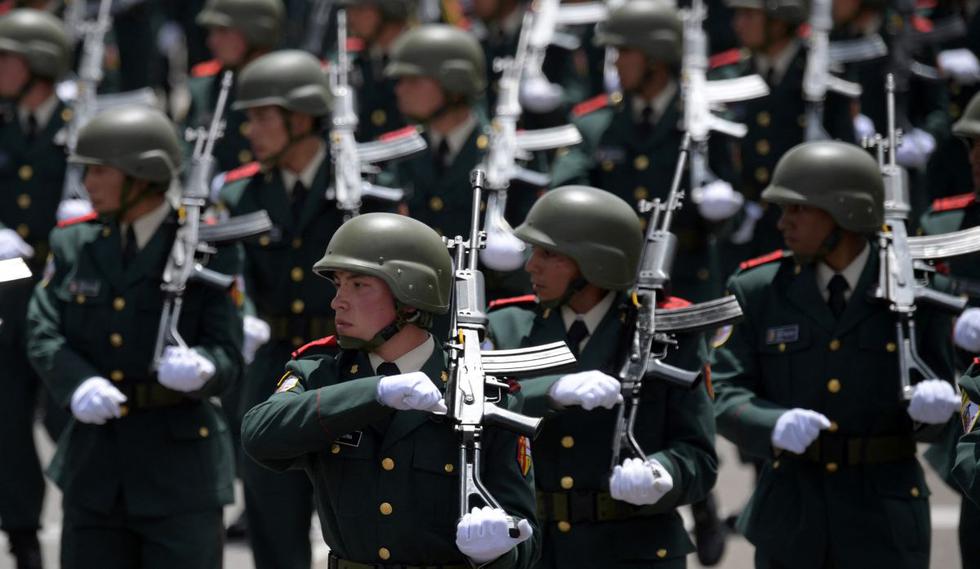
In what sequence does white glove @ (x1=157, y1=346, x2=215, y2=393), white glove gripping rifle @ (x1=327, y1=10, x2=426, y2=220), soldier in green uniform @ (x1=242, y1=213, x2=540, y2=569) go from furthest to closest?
1. white glove gripping rifle @ (x1=327, y1=10, x2=426, y2=220)
2. white glove @ (x1=157, y1=346, x2=215, y2=393)
3. soldier in green uniform @ (x1=242, y1=213, x2=540, y2=569)

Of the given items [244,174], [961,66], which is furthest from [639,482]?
[961,66]

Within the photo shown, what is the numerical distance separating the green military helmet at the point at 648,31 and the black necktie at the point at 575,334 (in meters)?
3.90

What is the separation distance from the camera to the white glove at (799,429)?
6.22m

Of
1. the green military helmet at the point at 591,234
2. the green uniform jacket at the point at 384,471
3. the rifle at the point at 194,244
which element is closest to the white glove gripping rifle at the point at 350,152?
the rifle at the point at 194,244

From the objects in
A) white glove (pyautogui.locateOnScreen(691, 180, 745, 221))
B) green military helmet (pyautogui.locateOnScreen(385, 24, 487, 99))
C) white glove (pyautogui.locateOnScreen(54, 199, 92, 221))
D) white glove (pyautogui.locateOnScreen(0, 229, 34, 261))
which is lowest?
white glove (pyautogui.locateOnScreen(0, 229, 34, 261))

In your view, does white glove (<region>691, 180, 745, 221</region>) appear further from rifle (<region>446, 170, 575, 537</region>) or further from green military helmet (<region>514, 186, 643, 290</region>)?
rifle (<region>446, 170, 575, 537</region>)

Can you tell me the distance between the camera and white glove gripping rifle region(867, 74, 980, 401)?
6.44m

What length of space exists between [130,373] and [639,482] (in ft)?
7.59

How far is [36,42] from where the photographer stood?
9961 mm

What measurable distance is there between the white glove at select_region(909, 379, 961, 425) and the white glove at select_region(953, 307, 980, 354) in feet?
2.63

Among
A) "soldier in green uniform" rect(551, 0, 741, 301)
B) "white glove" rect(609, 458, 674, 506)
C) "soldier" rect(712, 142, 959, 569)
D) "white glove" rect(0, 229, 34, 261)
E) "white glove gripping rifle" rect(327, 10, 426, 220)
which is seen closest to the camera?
"white glove" rect(609, 458, 674, 506)

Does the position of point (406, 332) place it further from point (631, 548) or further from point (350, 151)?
point (350, 151)

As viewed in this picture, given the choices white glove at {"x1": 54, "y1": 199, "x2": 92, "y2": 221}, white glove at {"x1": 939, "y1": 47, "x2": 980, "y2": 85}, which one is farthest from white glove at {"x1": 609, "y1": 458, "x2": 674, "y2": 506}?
white glove at {"x1": 939, "y1": 47, "x2": 980, "y2": 85}

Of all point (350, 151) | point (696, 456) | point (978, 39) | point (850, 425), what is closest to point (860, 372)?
point (850, 425)
